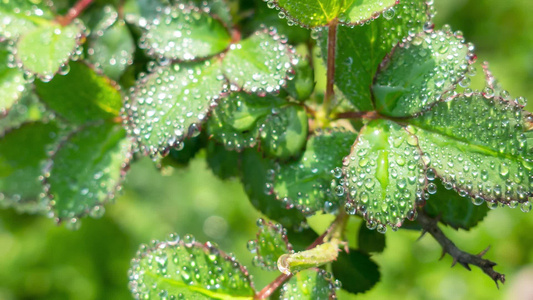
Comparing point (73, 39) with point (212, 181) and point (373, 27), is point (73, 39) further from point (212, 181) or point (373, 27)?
point (212, 181)

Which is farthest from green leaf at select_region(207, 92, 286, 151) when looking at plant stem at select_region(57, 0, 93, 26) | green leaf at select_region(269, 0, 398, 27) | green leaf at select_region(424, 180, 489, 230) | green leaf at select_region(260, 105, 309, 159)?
plant stem at select_region(57, 0, 93, 26)

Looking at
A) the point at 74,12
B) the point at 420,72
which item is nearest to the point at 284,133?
the point at 420,72

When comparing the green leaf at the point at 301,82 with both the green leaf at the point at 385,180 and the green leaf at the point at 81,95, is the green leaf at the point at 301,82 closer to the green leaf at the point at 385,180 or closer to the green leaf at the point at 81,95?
the green leaf at the point at 385,180

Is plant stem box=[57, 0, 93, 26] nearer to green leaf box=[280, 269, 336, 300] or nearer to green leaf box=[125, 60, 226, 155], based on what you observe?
green leaf box=[125, 60, 226, 155]

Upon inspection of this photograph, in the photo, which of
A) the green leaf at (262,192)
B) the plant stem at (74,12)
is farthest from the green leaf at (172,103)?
the plant stem at (74,12)

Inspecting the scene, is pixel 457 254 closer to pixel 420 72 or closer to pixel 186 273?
pixel 420 72
